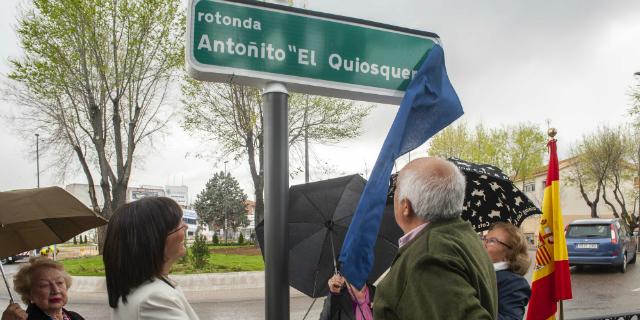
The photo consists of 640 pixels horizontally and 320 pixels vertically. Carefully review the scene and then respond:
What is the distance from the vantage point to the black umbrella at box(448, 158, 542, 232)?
3.92 metres

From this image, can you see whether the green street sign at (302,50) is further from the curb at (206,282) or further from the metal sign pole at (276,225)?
the curb at (206,282)

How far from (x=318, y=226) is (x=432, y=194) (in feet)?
7.47

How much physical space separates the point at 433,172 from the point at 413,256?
341 millimetres

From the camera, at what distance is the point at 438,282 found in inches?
62.1

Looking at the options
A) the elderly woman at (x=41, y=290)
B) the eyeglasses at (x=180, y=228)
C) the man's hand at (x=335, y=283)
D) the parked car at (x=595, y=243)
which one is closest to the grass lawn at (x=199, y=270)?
the parked car at (x=595, y=243)

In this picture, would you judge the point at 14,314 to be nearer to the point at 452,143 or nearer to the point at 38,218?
the point at 38,218

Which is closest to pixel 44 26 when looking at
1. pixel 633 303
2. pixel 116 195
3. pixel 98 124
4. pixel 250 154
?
pixel 98 124

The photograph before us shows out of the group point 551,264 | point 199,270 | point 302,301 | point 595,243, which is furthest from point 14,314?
Result: point 595,243

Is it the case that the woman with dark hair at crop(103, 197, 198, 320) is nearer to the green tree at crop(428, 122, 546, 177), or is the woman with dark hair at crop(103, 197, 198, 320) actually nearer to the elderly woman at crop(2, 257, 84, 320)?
the elderly woman at crop(2, 257, 84, 320)

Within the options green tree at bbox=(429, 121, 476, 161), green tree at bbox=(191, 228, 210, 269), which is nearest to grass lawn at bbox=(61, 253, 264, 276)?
green tree at bbox=(191, 228, 210, 269)

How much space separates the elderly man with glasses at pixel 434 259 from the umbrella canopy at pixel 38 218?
2.33 metres

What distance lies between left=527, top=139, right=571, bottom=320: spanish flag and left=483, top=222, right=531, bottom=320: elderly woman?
3.28 feet

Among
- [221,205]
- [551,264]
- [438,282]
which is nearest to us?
[438,282]

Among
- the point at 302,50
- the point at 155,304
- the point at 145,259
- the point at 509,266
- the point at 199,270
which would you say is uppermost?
the point at 302,50
